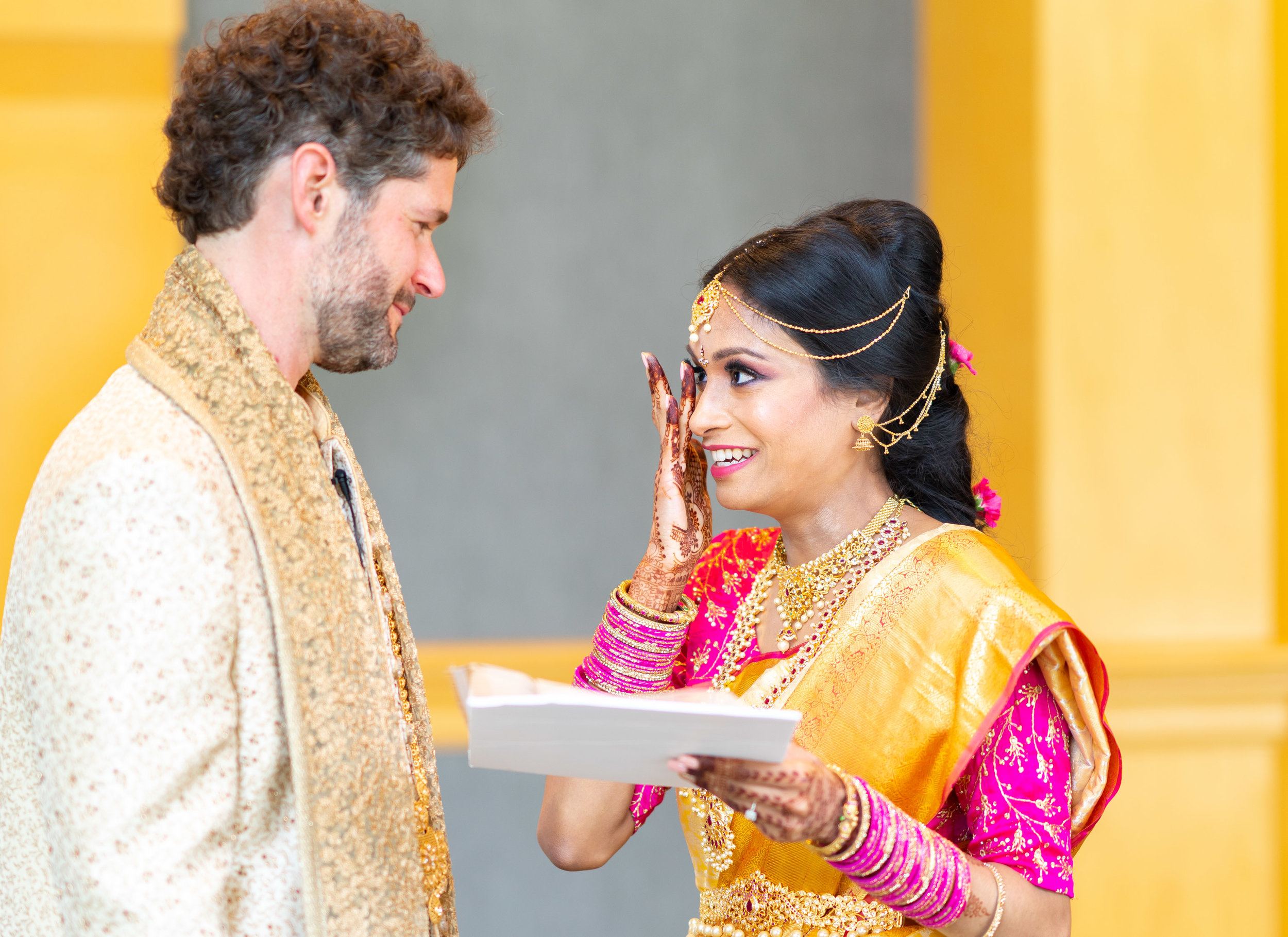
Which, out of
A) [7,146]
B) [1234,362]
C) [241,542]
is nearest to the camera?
[241,542]

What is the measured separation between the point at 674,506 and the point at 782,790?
632mm

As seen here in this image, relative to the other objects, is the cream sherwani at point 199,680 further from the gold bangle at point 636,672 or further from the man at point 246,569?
the gold bangle at point 636,672

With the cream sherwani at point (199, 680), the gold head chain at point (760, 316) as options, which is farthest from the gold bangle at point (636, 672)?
the gold head chain at point (760, 316)

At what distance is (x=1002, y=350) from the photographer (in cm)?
301

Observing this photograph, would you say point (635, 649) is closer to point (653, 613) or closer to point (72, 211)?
point (653, 613)

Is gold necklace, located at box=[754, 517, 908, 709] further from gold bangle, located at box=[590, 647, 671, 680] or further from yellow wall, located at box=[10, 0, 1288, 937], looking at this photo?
yellow wall, located at box=[10, 0, 1288, 937]

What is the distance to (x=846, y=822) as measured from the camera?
131 centimetres

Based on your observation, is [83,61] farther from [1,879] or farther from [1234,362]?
[1234,362]

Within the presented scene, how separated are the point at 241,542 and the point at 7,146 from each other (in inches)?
81.6

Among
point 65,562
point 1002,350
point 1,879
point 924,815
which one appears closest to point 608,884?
point 1002,350

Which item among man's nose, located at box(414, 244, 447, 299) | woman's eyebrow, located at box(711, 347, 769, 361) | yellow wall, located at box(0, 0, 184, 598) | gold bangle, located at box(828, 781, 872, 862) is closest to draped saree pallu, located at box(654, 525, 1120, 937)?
gold bangle, located at box(828, 781, 872, 862)

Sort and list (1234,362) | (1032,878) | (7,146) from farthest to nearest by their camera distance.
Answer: (1234,362) < (7,146) < (1032,878)

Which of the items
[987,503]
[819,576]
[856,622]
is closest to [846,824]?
[856,622]

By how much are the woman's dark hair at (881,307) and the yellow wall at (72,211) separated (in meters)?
1.66
